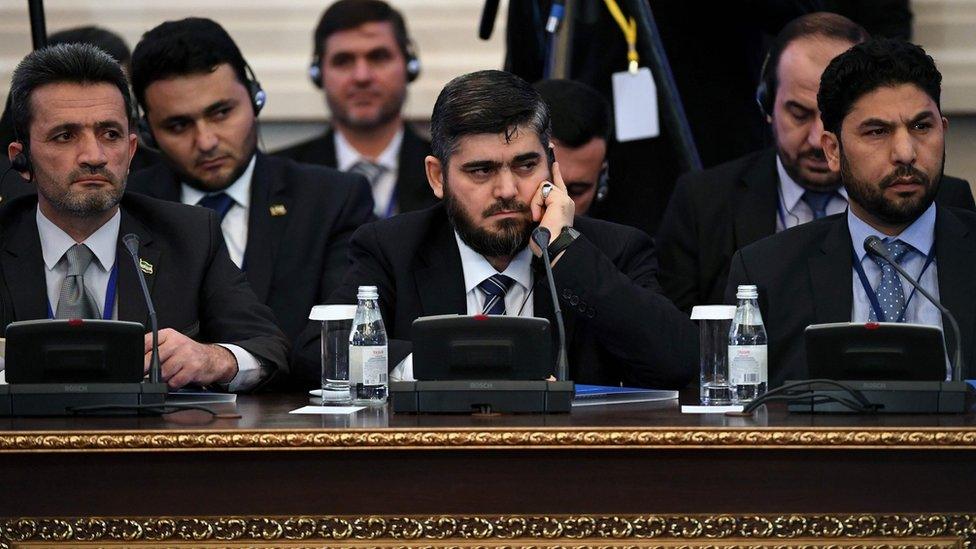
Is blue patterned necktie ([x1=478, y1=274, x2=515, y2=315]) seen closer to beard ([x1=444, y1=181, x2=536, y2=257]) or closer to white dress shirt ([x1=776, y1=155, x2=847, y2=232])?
beard ([x1=444, y1=181, x2=536, y2=257])

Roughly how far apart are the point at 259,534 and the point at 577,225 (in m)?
1.38

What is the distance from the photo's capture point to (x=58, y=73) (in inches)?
142

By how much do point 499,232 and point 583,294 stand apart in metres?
0.26

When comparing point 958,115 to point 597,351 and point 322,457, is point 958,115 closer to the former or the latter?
point 597,351

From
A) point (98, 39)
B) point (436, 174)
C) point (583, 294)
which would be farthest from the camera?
point (98, 39)

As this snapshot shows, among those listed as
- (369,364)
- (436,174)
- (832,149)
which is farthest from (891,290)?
(369,364)

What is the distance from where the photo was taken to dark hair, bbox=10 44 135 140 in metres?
3.62

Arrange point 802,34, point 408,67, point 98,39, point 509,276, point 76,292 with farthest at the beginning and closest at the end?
point 408,67, point 98,39, point 802,34, point 509,276, point 76,292

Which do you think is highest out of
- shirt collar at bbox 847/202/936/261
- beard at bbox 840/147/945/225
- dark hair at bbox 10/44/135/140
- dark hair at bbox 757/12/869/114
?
dark hair at bbox 757/12/869/114

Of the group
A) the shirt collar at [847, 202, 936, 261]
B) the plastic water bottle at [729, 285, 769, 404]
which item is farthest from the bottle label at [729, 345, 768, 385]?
the shirt collar at [847, 202, 936, 261]

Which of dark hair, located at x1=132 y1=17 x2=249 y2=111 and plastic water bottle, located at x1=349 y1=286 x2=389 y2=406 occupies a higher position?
dark hair, located at x1=132 y1=17 x2=249 y2=111

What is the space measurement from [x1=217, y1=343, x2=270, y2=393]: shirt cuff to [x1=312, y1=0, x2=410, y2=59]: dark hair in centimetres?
220

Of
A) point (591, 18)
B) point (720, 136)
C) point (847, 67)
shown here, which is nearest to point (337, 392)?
point (847, 67)

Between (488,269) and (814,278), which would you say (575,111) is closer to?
(488,269)
